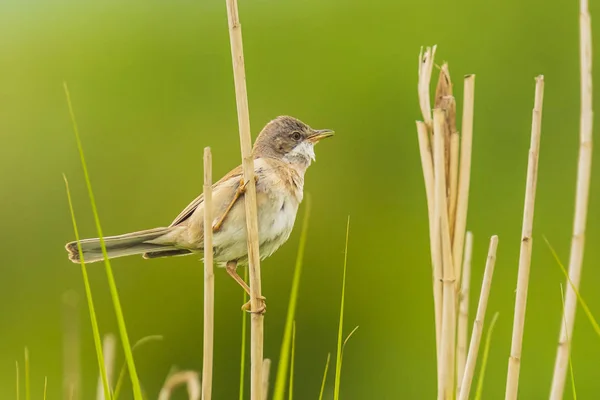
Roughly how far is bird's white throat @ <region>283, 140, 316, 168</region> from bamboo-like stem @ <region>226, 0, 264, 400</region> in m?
1.75

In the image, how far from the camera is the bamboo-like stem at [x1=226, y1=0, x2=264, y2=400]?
3.14 meters

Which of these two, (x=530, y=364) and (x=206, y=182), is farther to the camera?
(x=530, y=364)

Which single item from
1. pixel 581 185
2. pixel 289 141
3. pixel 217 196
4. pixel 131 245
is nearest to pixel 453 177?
pixel 581 185

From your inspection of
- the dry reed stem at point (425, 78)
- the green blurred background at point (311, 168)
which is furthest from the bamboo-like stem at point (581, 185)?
the green blurred background at point (311, 168)

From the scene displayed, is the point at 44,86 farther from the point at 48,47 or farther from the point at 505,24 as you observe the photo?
the point at 505,24

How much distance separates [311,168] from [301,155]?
11.1m

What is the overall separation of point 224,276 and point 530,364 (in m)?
5.14

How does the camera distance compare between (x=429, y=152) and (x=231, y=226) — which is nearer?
(x=429, y=152)

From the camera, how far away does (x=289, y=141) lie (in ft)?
17.0

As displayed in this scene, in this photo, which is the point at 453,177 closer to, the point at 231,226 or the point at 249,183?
the point at 249,183

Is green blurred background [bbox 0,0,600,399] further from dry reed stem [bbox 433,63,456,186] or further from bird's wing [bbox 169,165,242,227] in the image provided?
dry reed stem [bbox 433,63,456,186]

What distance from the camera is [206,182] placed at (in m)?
3.20

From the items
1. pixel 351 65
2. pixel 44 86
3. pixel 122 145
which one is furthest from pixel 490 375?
pixel 44 86

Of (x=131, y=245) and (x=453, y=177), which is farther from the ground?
(x=453, y=177)
